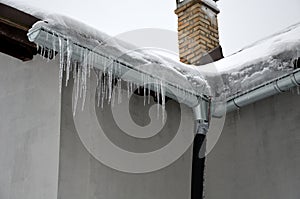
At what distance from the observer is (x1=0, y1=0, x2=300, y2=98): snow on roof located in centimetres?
312

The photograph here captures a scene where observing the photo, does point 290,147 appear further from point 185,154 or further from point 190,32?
point 190,32

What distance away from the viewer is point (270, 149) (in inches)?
163

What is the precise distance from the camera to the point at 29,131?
3.67 metres

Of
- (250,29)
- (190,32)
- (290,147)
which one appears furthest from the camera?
(250,29)

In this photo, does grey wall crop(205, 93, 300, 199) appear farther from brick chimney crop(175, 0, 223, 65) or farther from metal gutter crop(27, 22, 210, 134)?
brick chimney crop(175, 0, 223, 65)

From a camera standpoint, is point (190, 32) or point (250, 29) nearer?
point (190, 32)

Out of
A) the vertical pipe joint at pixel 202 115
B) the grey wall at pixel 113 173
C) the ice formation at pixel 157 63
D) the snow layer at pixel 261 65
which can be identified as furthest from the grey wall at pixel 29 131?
the snow layer at pixel 261 65

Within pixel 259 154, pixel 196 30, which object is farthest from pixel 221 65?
pixel 196 30

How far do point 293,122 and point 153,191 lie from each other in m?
1.28

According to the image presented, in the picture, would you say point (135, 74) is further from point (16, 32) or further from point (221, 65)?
point (221, 65)

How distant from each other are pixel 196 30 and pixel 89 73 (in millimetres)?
2040

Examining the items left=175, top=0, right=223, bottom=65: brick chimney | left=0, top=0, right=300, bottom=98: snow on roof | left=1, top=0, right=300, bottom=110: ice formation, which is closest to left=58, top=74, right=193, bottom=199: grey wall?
left=1, top=0, right=300, bottom=110: ice formation

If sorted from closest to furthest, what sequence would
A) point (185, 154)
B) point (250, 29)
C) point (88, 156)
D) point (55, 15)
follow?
point (55, 15) → point (88, 156) → point (185, 154) → point (250, 29)

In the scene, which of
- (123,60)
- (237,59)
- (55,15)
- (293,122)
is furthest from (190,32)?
(55,15)
